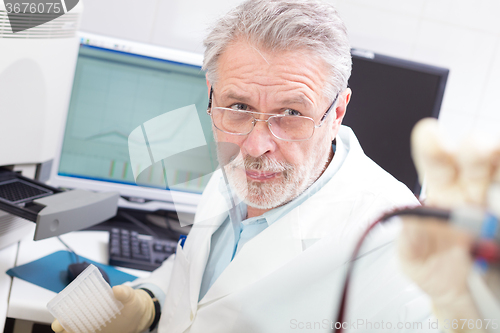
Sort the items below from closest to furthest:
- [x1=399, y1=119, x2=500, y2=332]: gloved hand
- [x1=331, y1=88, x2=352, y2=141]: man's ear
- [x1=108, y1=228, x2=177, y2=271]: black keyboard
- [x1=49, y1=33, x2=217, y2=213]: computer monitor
Answer: [x1=399, y1=119, x2=500, y2=332]: gloved hand
[x1=331, y1=88, x2=352, y2=141]: man's ear
[x1=108, y1=228, x2=177, y2=271]: black keyboard
[x1=49, y1=33, x2=217, y2=213]: computer monitor

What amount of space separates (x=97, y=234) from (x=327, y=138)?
800 millimetres

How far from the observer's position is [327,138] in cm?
90

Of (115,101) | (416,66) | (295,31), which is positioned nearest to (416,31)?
(416,66)

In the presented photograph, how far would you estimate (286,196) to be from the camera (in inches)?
34.2

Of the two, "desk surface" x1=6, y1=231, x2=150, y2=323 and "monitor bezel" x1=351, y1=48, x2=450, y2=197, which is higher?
"monitor bezel" x1=351, y1=48, x2=450, y2=197

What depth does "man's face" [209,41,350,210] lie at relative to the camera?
806 millimetres

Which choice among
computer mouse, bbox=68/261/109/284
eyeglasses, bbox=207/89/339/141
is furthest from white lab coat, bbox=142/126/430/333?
computer mouse, bbox=68/261/109/284

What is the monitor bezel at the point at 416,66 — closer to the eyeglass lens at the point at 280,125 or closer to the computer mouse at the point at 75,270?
the eyeglass lens at the point at 280,125

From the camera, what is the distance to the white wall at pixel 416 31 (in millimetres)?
1508

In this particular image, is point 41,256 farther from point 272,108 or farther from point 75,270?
point 272,108

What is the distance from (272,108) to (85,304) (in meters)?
0.52

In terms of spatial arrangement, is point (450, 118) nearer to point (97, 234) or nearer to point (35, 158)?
point (97, 234)

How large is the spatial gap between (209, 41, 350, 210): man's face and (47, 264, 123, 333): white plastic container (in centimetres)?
35

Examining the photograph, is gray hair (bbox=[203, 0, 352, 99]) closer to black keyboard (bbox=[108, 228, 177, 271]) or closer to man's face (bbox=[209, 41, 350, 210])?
man's face (bbox=[209, 41, 350, 210])
